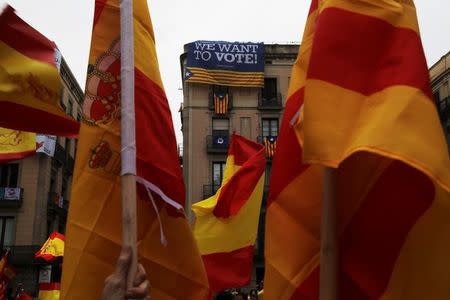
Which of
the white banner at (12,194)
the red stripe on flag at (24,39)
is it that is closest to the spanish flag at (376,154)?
the red stripe on flag at (24,39)

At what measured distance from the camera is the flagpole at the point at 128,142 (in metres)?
2.34

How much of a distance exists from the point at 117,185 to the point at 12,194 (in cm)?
2931

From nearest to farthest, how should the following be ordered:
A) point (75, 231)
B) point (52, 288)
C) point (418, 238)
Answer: point (418, 238) → point (75, 231) → point (52, 288)

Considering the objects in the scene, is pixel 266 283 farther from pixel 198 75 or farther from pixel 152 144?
pixel 198 75

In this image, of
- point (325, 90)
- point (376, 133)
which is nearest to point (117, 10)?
point (325, 90)

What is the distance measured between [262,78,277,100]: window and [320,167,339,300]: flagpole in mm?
30790

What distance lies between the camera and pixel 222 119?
3219 cm

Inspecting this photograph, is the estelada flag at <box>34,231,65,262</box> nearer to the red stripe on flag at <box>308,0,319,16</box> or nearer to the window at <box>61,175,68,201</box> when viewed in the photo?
the red stripe on flag at <box>308,0,319,16</box>

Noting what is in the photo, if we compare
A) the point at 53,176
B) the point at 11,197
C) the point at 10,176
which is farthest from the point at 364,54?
the point at 53,176

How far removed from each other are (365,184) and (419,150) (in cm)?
51

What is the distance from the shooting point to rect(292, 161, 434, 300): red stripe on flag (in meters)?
2.33

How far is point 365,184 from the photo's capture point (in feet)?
8.00

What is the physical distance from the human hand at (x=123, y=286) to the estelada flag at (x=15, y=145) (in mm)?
2624

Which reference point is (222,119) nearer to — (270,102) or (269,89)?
(270,102)
